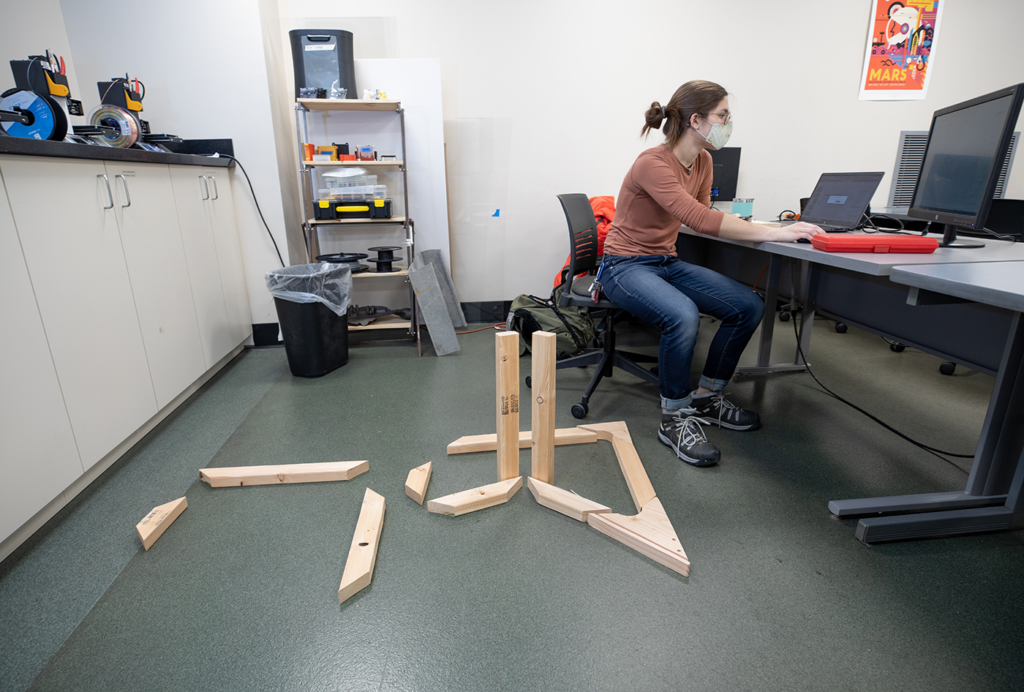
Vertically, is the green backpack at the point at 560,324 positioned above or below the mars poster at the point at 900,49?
below

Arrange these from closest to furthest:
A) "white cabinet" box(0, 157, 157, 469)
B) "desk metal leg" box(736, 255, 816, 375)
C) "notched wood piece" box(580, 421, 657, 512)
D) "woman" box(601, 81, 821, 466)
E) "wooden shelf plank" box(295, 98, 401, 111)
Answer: "white cabinet" box(0, 157, 157, 469), "notched wood piece" box(580, 421, 657, 512), "woman" box(601, 81, 821, 466), "desk metal leg" box(736, 255, 816, 375), "wooden shelf plank" box(295, 98, 401, 111)

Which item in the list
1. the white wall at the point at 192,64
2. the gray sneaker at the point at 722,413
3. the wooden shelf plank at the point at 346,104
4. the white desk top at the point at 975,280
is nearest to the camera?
the white desk top at the point at 975,280

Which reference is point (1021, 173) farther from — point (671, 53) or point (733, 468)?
point (733, 468)

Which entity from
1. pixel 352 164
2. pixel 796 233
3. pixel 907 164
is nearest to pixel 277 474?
pixel 796 233

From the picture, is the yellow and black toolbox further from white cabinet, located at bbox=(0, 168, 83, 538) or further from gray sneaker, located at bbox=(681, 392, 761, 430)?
gray sneaker, located at bbox=(681, 392, 761, 430)

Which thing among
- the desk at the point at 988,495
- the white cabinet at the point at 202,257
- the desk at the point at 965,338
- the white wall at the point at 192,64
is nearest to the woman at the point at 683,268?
the desk at the point at 965,338

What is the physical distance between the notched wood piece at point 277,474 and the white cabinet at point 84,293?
1.21 ft

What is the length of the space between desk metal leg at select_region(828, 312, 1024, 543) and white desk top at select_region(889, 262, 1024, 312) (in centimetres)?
28

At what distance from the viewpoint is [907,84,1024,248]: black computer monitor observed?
1.38m

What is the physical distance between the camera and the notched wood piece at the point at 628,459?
1.57 metres

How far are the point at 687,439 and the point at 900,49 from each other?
3553mm

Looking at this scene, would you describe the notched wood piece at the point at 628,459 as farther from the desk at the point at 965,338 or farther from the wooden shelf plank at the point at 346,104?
the wooden shelf plank at the point at 346,104

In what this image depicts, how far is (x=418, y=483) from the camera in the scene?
161 centimetres

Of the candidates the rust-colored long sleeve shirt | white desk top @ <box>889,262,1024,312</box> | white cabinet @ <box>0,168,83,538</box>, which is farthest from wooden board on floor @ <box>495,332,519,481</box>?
white cabinet @ <box>0,168,83,538</box>
